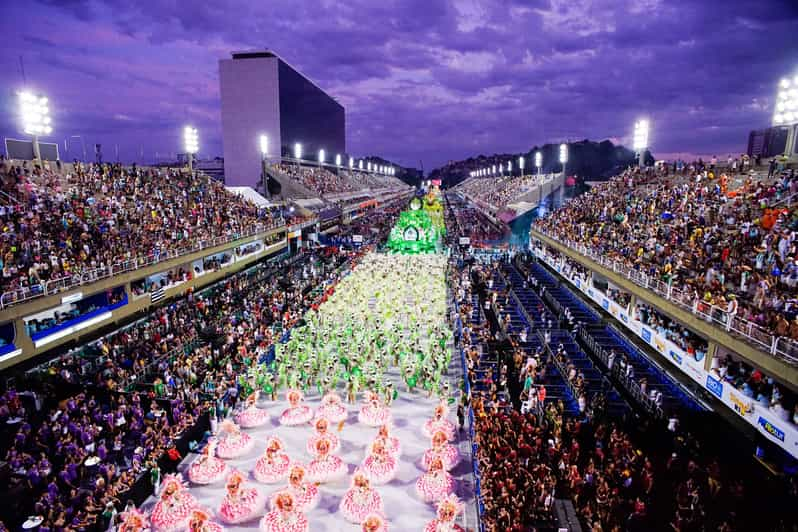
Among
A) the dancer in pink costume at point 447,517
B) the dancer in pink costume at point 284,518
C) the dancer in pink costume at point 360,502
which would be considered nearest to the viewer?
the dancer in pink costume at point 447,517

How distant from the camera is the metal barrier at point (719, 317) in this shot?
11.6m

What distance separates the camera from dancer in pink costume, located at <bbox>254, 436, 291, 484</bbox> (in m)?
12.3

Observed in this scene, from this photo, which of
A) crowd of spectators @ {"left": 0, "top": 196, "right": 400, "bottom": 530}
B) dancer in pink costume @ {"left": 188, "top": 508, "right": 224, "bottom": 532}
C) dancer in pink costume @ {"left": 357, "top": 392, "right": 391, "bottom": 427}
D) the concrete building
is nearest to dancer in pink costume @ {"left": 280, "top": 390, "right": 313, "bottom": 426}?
dancer in pink costume @ {"left": 357, "top": 392, "right": 391, "bottom": 427}

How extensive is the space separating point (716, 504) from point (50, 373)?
20.2m

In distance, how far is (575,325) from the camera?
24.1 m

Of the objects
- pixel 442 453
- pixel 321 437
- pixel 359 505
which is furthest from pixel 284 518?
pixel 442 453

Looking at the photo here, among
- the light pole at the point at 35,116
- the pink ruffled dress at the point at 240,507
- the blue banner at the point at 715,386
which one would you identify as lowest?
the pink ruffled dress at the point at 240,507

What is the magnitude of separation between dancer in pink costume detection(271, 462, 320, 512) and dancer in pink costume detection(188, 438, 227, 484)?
2277mm

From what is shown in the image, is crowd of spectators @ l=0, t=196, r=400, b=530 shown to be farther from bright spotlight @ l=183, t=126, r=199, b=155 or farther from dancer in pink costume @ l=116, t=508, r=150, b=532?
bright spotlight @ l=183, t=126, r=199, b=155

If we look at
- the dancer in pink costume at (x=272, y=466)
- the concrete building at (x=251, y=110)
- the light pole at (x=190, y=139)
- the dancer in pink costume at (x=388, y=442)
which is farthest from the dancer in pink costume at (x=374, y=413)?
the concrete building at (x=251, y=110)

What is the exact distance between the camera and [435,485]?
1173cm

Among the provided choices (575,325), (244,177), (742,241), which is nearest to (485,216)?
(244,177)

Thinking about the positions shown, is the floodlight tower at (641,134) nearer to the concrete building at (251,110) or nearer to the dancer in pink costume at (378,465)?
the dancer in pink costume at (378,465)

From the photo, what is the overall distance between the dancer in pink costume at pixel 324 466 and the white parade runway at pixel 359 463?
0.72 feet
